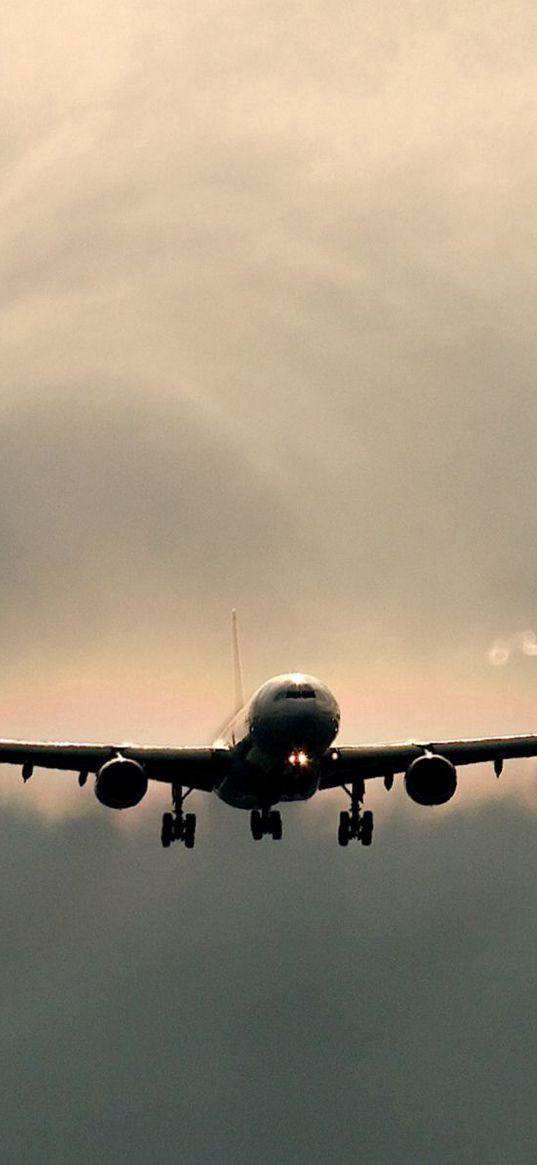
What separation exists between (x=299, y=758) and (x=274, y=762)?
1.32 m

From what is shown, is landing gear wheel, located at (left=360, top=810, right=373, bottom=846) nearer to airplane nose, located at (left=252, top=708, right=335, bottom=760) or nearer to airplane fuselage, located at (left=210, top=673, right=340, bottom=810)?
airplane fuselage, located at (left=210, top=673, right=340, bottom=810)

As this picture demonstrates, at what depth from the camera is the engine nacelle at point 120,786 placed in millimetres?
70188

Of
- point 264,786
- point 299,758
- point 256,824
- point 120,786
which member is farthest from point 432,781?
point 120,786

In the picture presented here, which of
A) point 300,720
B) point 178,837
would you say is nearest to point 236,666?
point 178,837

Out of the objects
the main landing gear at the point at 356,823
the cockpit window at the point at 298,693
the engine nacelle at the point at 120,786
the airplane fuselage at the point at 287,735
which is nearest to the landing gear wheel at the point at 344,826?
the main landing gear at the point at 356,823

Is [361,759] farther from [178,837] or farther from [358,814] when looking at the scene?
[178,837]

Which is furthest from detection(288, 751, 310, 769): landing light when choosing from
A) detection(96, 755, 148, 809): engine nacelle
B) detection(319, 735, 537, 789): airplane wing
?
detection(96, 755, 148, 809): engine nacelle

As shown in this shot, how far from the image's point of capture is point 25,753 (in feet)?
241

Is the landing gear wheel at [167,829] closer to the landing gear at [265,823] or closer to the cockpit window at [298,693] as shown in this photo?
the landing gear at [265,823]

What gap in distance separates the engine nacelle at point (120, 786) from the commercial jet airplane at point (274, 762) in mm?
41

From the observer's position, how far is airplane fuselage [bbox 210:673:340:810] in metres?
64.7

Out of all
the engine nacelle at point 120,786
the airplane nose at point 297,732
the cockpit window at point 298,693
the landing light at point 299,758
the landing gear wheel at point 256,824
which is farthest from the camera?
the landing gear wheel at point 256,824

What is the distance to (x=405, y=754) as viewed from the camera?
7444cm

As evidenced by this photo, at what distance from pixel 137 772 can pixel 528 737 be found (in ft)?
59.9
